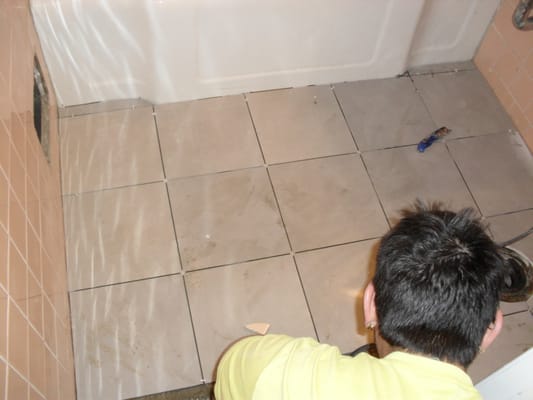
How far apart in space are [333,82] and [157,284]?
3.69 ft

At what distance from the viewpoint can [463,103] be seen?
217 centimetres

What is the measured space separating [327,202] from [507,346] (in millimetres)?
743

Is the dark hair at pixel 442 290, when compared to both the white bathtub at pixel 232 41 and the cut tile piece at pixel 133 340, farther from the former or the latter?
the white bathtub at pixel 232 41

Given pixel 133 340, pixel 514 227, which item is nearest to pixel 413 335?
pixel 133 340

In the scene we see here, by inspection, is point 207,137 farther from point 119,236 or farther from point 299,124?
point 119,236

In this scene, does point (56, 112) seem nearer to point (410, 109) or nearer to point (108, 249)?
point (108, 249)

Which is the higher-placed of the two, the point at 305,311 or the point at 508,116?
the point at 508,116

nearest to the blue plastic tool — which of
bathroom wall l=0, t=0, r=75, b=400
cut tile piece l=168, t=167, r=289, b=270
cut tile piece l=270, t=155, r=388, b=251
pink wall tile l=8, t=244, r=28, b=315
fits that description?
cut tile piece l=270, t=155, r=388, b=251

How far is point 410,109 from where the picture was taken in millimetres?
2119

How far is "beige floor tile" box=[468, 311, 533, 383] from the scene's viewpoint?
1.57 meters

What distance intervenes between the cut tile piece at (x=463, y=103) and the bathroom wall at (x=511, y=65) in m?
0.04

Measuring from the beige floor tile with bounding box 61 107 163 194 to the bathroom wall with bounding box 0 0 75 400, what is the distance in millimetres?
115

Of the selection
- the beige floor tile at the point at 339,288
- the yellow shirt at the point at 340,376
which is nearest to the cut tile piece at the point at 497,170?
the beige floor tile at the point at 339,288

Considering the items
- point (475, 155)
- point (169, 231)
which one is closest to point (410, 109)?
point (475, 155)
